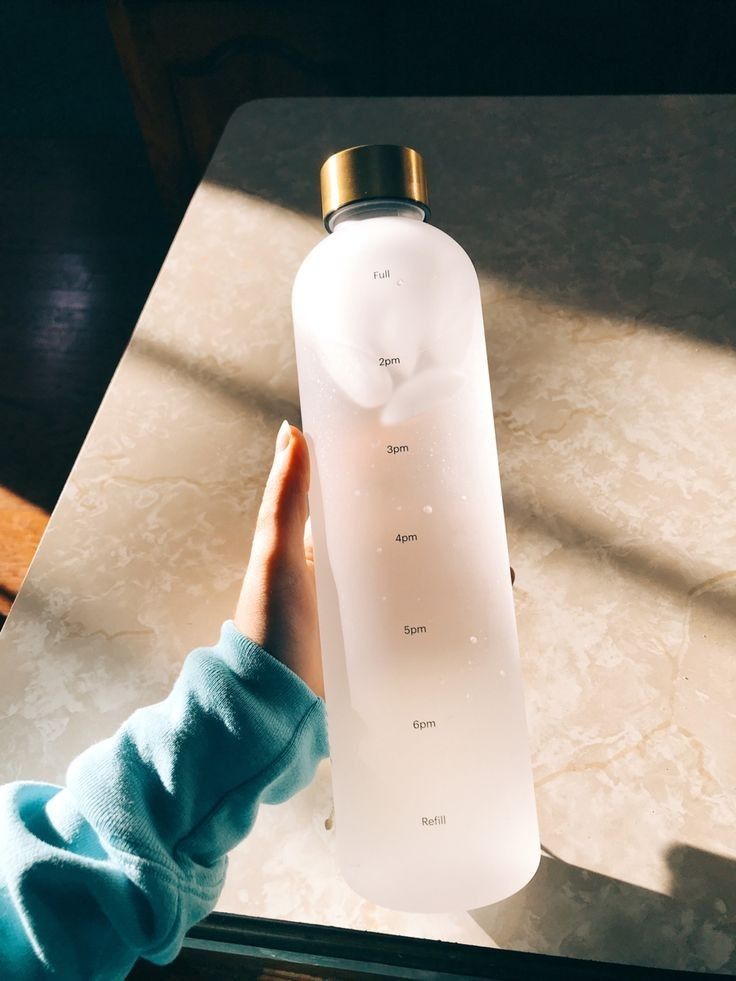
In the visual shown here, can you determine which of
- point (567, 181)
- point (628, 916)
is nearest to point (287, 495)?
point (628, 916)

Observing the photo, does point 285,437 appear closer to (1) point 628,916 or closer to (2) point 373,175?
(2) point 373,175

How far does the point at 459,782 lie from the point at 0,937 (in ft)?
0.88

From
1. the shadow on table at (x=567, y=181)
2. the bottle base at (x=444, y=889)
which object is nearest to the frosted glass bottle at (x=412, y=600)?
the bottle base at (x=444, y=889)

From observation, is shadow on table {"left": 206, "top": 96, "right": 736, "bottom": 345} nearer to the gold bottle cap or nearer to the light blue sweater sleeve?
the gold bottle cap

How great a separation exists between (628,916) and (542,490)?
0.30 meters

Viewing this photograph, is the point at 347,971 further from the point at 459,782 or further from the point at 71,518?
the point at 71,518

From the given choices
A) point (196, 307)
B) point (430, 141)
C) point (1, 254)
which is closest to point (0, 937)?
point (196, 307)

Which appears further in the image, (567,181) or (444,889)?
(567,181)

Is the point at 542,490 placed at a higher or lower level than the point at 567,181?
lower

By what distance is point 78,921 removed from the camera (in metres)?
0.42

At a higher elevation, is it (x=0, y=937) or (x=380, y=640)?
(x=380, y=640)

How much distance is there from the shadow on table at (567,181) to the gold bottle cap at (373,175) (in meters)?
0.23

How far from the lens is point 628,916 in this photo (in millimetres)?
467

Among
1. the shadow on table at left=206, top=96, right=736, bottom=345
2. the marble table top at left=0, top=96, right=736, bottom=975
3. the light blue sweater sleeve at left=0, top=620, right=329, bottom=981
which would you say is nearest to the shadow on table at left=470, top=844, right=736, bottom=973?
the marble table top at left=0, top=96, right=736, bottom=975
